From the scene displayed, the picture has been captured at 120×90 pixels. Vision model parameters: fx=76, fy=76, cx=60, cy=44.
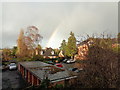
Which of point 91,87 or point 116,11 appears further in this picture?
Answer: point 116,11

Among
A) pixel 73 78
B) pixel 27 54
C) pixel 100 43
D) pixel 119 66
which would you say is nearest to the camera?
pixel 119 66

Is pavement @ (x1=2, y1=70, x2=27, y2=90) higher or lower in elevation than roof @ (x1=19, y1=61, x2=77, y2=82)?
lower

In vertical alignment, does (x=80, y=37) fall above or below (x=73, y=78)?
above

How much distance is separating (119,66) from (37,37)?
2336cm

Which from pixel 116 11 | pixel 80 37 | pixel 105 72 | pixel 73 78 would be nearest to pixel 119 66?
pixel 105 72

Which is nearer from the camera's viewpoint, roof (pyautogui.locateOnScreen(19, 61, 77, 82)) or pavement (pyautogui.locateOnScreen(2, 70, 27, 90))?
roof (pyautogui.locateOnScreen(19, 61, 77, 82))

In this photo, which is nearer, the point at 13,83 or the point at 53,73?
the point at 53,73

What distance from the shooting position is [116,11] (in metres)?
8.96

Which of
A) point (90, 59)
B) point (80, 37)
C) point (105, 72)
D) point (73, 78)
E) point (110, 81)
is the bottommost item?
point (73, 78)

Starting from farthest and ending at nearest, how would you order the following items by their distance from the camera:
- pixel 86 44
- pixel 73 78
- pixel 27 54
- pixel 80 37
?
pixel 27 54 < pixel 73 78 < pixel 80 37 < pixel 86 44

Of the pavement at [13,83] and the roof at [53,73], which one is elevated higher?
the roof at [53,73]

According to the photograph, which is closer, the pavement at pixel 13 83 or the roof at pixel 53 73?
the roof at pixel 53 73

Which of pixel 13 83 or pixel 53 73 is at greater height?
pixel 53 73

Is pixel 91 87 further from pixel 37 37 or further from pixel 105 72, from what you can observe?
pixel 37 37
